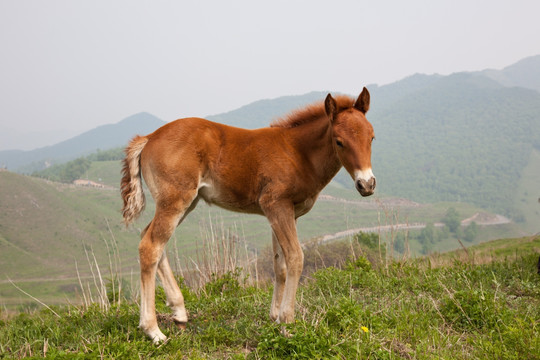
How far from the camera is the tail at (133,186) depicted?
5.21 metres

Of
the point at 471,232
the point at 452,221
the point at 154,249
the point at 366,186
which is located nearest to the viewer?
the point at 366,186

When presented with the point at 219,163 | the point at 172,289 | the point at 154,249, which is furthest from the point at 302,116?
the point at 172,289

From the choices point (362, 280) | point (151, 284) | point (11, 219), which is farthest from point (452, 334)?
point (11, 219)

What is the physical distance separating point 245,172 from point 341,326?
2155 millimetres

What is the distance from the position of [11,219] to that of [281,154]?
80.1 m

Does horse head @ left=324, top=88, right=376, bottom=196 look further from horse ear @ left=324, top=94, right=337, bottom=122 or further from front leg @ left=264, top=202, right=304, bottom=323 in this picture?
front leg @ left=264, top=202, right=304, bottom=323

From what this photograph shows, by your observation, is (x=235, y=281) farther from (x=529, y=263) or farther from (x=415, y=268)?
(x=529, y=263)

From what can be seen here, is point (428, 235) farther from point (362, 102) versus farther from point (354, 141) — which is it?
point (354, 141)

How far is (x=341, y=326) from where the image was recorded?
484 centimetres

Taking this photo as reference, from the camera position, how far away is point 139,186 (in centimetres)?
523

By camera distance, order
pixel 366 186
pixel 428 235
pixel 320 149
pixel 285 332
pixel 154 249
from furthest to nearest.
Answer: pixel 428 235 → pixel 320 149 → pixel 154 249 → pixel 285 332 → pixel 366 186

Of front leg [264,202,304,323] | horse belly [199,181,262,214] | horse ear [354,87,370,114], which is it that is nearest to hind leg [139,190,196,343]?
horse belly [199,181,262,214]

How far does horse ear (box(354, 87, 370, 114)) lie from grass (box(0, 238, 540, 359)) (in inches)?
95.1

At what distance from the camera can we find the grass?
4.28 meters
